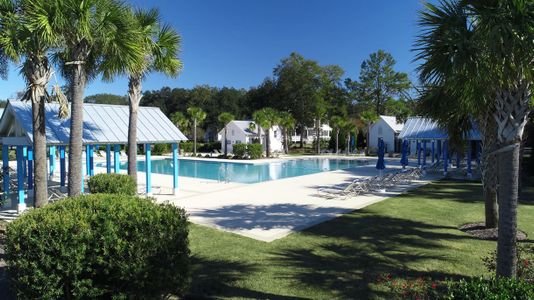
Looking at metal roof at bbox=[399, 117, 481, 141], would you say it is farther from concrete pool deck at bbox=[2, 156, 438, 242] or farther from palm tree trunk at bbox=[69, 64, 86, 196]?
palm tree trunk at bbox=[69, 64, 86, 196]

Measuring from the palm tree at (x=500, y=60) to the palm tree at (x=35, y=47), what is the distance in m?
7.22

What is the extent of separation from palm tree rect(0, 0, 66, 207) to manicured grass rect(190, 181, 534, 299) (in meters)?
4.63

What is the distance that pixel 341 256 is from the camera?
7.28 meters

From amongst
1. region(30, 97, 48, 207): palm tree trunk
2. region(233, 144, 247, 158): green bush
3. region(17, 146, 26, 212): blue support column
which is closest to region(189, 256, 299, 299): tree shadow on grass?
region(30, 97, 48, 207): palm tree trunk

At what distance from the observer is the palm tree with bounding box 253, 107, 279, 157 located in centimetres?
4012

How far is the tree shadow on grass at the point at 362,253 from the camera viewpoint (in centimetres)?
603

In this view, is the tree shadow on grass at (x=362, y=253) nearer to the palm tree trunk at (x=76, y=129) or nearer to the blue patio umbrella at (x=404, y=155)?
the palm tree trunk at (x=76, y=129)

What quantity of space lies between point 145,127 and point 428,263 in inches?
487

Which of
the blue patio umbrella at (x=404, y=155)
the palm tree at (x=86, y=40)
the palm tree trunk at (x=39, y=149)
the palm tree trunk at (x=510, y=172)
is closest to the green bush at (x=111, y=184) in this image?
the palm tree trunk at (x=39, y=149)

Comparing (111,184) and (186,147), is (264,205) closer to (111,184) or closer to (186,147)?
(111,184)

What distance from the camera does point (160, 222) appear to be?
4480 millimetres

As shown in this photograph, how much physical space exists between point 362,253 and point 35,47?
8.56 meters

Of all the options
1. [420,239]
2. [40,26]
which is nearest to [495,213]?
[420,239]

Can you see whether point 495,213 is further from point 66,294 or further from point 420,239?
point 66,294
